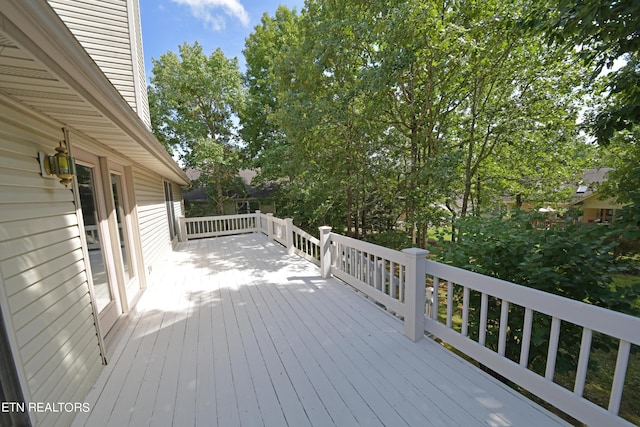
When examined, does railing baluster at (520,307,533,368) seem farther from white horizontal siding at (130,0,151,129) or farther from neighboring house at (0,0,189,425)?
white horizontal siding at (130,0,151,129)

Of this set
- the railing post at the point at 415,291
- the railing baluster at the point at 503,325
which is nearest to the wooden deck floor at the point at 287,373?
the railing post at the point at 415,291

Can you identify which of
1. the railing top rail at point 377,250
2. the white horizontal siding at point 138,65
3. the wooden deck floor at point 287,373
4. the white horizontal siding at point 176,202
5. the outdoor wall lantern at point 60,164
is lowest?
the wooden deck floor at point 287,373

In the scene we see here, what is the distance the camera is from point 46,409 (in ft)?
4.85

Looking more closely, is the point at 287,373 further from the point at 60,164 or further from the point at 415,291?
the point at 60,164

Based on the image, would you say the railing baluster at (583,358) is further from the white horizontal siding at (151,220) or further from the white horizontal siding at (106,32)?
the white horizontal siding at (106,32)

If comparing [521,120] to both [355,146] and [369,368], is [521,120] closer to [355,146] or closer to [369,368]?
[355,146]

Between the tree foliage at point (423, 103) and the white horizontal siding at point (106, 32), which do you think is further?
the tree foliage at point (423, 103)

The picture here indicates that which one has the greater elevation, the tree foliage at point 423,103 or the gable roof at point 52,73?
the tree foliage at point 423,103

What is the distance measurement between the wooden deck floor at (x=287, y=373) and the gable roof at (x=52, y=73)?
2.06 metres

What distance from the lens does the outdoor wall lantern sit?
179cm

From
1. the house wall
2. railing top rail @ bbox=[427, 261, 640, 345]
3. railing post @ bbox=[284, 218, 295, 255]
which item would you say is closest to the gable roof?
railing top rail @ bbox=[427, 261, 640, 345]

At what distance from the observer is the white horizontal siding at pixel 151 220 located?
4.39m

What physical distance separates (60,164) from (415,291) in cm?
311

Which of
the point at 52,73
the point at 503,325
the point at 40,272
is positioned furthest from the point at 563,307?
the point at 40,272
